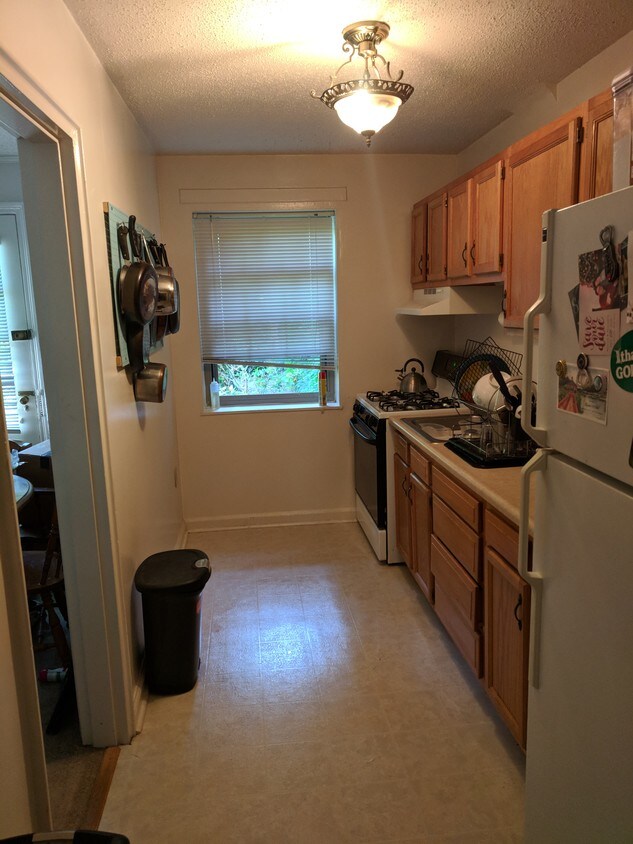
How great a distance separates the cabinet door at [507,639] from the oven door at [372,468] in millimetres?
1387

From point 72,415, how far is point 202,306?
7.50ft

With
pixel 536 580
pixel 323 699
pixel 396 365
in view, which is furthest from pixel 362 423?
pixel 536 580

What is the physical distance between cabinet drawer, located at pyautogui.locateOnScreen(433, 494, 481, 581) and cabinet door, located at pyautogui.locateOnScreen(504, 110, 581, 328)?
883 mm

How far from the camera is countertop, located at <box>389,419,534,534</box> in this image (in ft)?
6.27

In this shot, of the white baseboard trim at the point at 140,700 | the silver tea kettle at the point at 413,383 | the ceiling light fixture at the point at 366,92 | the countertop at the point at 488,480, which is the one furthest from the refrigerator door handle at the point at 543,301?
the silver tea kettle at the point at 413,383

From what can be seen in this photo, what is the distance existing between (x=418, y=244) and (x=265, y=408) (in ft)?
5.08

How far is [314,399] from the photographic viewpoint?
4426mm

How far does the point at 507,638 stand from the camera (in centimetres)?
199

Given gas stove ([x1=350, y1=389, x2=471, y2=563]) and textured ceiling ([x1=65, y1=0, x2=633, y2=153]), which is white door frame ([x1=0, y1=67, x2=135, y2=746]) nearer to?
textured ceiling ([x1=65, y1=0, x2=633, y2=153])

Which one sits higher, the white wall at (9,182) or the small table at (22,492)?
the white wall at (9,182)

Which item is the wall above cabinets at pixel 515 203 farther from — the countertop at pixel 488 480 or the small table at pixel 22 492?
the small table at pixel 22 492

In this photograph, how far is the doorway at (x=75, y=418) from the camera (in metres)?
1.83

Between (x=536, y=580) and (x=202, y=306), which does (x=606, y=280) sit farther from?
(x=202, y=306)

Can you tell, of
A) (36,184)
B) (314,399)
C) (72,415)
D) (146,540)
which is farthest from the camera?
(314,399)
